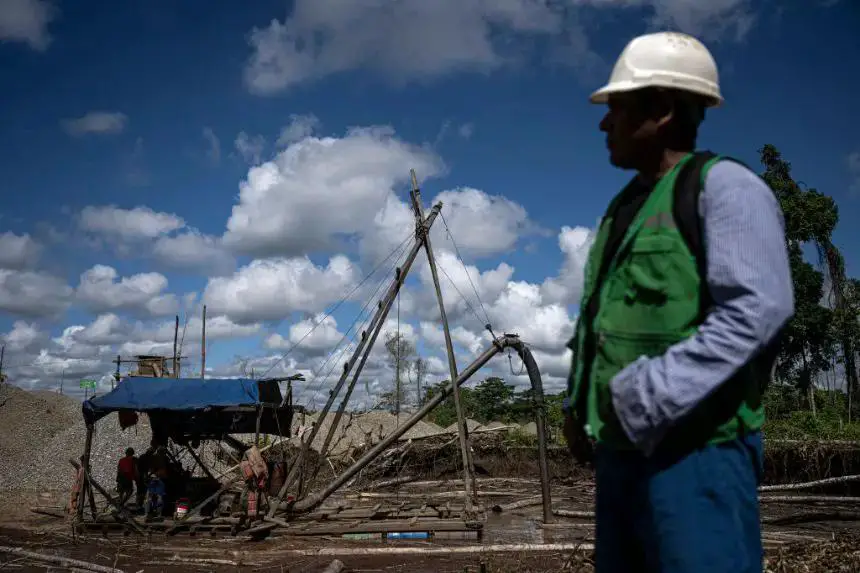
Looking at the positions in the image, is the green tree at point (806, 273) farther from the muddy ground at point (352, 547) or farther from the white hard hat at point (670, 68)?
the white hard hat at point (670, 68)

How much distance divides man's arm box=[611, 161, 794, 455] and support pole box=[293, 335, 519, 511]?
10.2 meters

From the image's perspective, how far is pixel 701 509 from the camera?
1361 millimetres

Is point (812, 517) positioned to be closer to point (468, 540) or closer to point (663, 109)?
point (468, 540)

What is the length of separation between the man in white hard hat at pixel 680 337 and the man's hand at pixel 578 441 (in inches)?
3.0

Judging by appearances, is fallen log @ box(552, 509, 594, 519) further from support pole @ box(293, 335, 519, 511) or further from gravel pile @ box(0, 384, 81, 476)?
gravel pile @ box(0, 384, 81, 476)

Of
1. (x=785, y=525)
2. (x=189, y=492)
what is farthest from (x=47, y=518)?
(x=785, y=525)

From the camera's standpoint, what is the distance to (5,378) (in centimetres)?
3947

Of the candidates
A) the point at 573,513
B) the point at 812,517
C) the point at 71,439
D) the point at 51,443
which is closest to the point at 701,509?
the point at 573,513

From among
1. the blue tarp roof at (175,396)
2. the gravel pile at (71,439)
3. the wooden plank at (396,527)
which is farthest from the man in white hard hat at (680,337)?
the gravel pile at (71,439)

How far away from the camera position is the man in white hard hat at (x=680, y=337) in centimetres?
132

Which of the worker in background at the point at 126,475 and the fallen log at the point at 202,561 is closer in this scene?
the fallen log at the point at 202,561

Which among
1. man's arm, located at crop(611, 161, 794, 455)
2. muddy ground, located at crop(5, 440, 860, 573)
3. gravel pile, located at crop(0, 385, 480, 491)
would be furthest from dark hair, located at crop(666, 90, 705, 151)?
gravel pile, located at crop(0, 385, 480, 491)

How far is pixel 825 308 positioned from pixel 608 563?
95.8ft

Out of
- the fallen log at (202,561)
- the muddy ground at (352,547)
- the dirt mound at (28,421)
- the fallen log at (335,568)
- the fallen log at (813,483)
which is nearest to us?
the fallen log at (335,568)
